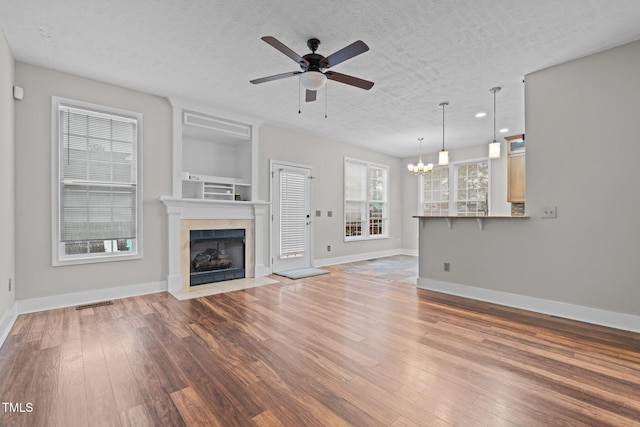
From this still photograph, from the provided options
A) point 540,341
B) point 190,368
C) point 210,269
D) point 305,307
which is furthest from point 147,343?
point 540,341

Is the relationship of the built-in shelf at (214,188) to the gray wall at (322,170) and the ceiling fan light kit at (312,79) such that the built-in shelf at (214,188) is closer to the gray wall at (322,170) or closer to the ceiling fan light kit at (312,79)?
the gray wall at (322,170)

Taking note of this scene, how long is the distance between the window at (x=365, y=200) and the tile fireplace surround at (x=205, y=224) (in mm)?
2493

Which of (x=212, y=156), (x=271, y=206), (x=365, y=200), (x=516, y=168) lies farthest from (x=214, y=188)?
(x=516, y=168)

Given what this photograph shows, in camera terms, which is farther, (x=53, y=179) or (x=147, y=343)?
(x=53, y=179)

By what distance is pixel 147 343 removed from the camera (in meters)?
2.58

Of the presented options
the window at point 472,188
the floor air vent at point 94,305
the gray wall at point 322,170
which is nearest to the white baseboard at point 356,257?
the gray wall at point 322,170

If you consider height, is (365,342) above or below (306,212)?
below

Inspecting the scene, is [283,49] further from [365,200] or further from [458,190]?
[458,190]

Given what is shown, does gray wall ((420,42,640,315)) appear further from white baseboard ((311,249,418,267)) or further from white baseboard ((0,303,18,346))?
white baseboard ((0,303,18,346))

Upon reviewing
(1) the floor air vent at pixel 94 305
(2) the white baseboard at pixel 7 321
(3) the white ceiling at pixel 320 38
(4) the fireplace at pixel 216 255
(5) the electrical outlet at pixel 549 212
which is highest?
(3) the white ceiling at pixel 320 38

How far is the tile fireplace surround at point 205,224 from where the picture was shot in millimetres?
4387

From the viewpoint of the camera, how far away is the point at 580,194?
325 cm

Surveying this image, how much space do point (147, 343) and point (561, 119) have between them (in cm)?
490

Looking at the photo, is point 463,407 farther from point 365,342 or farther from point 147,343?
point 147,343
